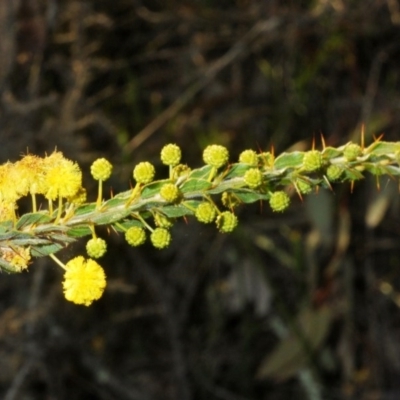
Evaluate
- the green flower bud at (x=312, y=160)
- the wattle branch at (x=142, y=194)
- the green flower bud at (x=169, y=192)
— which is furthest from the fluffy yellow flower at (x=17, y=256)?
the green flower bud at (x=312, y=160)

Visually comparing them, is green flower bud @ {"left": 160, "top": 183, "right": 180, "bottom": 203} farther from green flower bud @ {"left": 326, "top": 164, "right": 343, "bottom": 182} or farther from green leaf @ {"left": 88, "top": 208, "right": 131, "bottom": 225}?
green flower bud @ {"left": 326, "top": 164, "right": 343, "bottom": 182}

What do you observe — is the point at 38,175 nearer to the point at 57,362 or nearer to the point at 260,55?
the point at 57,362

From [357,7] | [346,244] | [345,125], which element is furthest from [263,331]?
[357,7]

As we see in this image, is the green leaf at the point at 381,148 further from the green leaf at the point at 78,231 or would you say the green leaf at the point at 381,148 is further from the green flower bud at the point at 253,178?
the green leaf at the point at 78,231

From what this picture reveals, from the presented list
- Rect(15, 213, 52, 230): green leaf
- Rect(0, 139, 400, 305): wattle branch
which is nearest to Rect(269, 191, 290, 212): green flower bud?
Rect(0, 139, 400, 305): wattle branch

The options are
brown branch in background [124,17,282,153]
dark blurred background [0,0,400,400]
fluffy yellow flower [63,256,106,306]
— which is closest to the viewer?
fluffy yellow flower [63,256,106,306]

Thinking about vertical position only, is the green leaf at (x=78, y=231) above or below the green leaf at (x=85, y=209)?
below

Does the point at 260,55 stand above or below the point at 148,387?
above
